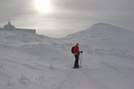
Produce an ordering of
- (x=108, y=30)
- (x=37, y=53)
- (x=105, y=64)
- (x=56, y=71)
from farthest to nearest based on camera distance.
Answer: (x=108, y=30)
(x=37, y=53)
(x=105, y=64)
(x=56, y=71)

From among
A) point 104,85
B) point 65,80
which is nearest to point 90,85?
point 104,85

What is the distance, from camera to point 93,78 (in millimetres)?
6445

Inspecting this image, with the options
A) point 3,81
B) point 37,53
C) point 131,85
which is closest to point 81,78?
point 131,85

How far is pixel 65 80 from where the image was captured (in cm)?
624

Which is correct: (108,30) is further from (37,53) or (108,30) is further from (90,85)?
(90,85)

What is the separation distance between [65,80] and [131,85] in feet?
11.1

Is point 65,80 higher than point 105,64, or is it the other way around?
point 105,64

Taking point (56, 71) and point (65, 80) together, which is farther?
point (56, 71)

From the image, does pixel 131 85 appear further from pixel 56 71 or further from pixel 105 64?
pixel 56 71

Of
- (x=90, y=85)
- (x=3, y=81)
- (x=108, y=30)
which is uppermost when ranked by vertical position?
(x=108, y=30)

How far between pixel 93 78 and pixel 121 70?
7.54 ft

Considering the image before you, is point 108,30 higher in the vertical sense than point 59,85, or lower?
higher

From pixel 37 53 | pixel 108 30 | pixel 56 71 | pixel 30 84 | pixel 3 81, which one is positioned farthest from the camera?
pixel 108 30

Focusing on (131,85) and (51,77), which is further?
(51,77)
